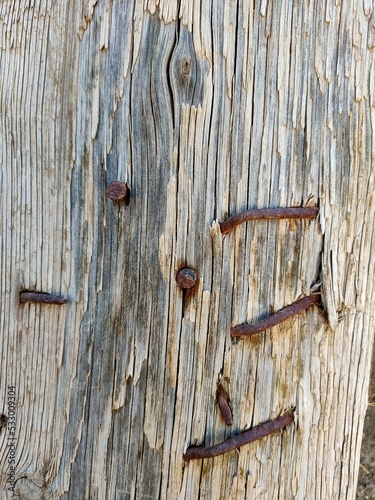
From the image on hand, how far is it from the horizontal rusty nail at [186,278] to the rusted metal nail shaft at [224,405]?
293mm

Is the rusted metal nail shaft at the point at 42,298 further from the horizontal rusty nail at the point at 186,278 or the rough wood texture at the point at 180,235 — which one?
the horizontal rusty nail at the point at 186,278

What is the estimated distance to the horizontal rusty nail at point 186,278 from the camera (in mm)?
1562

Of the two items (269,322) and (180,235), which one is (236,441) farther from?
(180,235)

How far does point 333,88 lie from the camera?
159 cm

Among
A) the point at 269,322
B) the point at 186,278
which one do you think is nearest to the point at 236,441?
the point at 269,322

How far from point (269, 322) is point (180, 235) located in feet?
1.10

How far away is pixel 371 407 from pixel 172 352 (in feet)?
7.41

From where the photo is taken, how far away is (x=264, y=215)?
157 centimetres

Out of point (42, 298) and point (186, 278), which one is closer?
point (186, 278)

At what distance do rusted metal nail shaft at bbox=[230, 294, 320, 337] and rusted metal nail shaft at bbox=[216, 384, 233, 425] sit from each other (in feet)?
0.52

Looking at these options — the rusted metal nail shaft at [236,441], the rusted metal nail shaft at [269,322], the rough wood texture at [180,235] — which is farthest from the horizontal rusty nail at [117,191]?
the rusted metal nail shaft at [236,441]

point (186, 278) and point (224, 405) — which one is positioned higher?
point (186, 278)

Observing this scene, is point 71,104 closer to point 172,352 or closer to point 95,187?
point 95,187

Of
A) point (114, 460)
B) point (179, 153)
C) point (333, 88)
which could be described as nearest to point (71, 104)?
point (179, 153)
